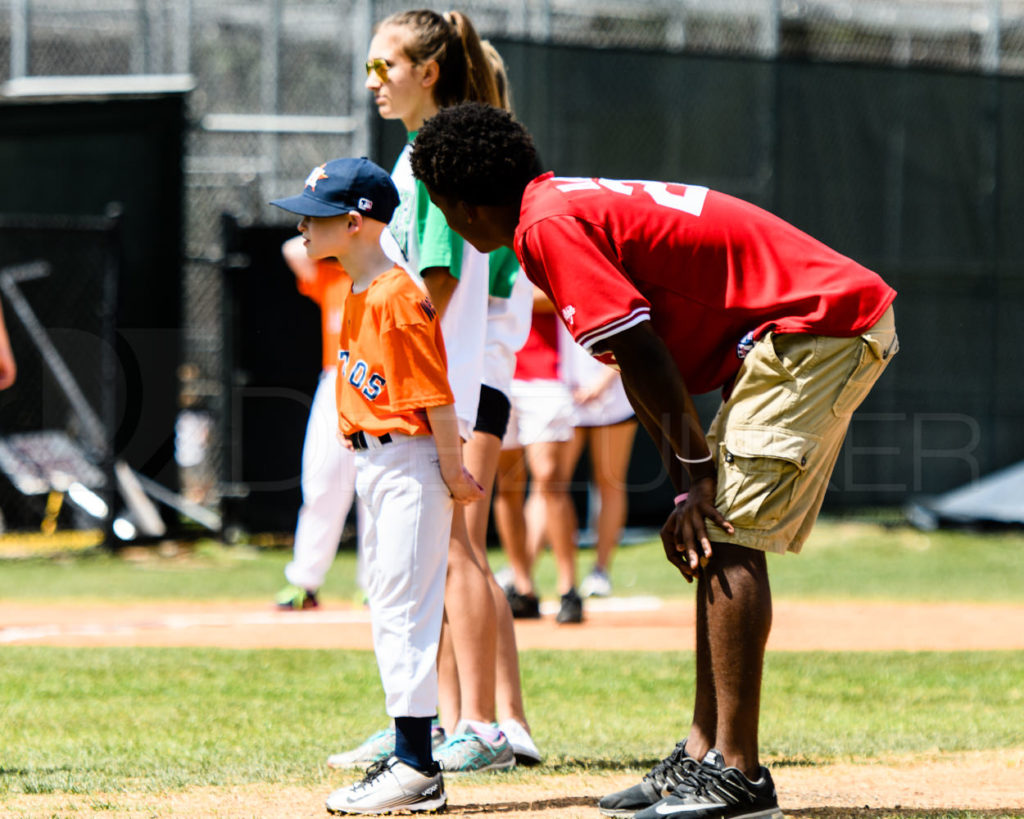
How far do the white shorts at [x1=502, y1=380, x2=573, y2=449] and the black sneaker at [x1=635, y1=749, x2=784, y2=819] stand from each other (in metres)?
3.95

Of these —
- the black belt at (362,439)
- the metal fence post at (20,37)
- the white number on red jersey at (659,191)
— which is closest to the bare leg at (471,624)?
the black belt at (362,439)

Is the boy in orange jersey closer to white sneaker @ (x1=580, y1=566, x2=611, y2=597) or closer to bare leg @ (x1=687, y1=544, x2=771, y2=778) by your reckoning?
bare leg @ (x1=687, y1=544, x2=771, y2=778)

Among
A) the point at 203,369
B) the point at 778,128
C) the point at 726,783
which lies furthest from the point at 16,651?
the point at 778,128

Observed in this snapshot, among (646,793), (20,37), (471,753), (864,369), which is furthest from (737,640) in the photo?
(20,37)

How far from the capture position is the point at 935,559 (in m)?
10.0

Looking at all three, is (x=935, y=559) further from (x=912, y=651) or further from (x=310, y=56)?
(x=310, y=56)

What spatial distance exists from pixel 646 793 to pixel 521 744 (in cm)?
67

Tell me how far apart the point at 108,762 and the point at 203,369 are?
8626 millimetres

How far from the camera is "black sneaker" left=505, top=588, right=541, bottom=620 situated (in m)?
6.79

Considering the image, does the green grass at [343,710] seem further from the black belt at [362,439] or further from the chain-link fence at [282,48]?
the chain-link fence at [282,48]

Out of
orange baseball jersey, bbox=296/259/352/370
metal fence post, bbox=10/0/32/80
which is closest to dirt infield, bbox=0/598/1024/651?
orange baseball jersey, bbox=296/259/352/370

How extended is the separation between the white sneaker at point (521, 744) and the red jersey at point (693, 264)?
1.34 meters

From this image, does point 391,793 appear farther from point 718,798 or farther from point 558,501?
point 558,501

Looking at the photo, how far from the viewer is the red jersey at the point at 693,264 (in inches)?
120
